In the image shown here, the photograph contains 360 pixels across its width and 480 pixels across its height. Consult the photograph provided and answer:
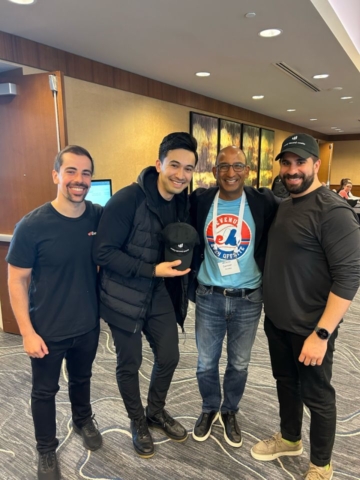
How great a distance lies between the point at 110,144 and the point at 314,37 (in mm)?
2402

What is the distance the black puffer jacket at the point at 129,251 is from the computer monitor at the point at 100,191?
214cm

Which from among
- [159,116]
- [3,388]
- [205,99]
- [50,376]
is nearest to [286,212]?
[50,376]

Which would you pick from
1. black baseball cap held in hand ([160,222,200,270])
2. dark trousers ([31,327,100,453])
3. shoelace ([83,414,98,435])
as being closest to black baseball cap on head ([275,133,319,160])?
black baseball cap held in hand ([160,222,200,270])

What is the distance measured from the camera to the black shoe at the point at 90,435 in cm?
190

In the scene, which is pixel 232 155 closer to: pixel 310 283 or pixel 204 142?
pixel 310 283

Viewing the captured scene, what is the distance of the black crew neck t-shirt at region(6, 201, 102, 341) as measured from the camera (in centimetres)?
150

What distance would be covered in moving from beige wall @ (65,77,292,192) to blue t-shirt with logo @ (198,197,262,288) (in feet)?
8.25

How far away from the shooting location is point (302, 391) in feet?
5.36

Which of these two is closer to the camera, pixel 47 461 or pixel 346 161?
pixel 47 461

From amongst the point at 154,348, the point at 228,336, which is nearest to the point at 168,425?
the point at 154,348

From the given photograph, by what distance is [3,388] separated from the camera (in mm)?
2467

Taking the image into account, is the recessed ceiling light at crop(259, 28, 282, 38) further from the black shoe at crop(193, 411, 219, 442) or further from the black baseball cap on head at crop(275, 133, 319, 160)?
the black shoe at crop(193, 411, 219, 442)

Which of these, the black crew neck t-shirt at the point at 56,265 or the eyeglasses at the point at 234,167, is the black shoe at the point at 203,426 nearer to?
the black crew neck t-shirt at the point at 56,265

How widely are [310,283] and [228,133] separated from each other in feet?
18.7
